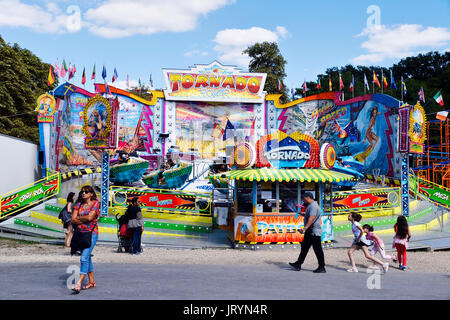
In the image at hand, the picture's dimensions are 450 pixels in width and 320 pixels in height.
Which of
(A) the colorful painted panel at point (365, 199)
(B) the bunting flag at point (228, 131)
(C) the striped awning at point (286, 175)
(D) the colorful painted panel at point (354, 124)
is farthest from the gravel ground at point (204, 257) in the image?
(B) the bunting flag at point (228, 131)

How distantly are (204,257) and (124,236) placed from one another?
7.82ft

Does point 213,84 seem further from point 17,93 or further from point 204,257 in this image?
point 204,257

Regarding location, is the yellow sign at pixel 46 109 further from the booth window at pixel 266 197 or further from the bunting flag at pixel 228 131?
the booth window at pixel 266 197

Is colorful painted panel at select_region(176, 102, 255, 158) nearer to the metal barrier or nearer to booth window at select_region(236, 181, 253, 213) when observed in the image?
the metal barrier

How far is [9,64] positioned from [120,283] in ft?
109

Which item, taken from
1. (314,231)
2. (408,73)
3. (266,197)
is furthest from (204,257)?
(408,73)

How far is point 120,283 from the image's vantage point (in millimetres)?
7012

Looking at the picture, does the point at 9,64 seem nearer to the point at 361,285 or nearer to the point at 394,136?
the point at 394,136

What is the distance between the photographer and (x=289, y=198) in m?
12.2

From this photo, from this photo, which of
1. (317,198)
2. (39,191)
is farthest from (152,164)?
(317,198)

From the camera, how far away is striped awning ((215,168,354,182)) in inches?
448

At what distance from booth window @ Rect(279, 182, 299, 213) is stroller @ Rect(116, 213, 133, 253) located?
4605 mm

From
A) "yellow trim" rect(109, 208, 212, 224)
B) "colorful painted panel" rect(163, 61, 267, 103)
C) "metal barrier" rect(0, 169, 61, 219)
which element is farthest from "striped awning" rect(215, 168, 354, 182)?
"colorful painted panel" rect(163, 61, 267, 103)

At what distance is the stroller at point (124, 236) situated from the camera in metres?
11.1
